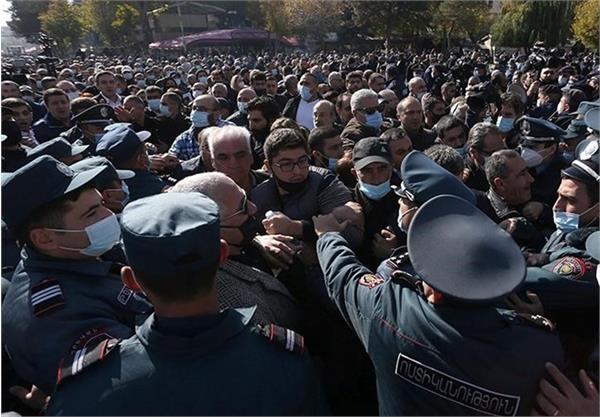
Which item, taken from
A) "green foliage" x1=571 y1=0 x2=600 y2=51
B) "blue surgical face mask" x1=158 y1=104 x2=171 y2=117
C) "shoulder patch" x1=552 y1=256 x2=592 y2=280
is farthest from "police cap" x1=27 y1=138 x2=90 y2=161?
"green foliage" x1=571 y1=0 x2=600 y2=51

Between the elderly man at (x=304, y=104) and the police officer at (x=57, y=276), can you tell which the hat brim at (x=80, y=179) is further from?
the elderly man at (x=304, y=104)

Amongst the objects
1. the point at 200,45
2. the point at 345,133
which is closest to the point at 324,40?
the point at 200,45

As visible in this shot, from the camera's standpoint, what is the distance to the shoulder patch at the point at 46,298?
1.72m

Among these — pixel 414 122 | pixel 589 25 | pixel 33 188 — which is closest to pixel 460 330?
pixel 33 188

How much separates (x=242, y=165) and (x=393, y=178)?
3.53 ft

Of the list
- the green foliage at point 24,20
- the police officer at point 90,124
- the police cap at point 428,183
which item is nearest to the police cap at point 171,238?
the police cap at point 428,183

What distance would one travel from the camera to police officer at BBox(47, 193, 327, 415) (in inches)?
51.4

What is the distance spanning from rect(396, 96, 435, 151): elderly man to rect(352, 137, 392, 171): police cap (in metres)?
2.24

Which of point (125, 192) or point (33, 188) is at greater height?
point (33, 188)

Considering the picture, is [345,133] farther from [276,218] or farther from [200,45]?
[200,45]

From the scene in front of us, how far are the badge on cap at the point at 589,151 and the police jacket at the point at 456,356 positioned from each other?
1541mm

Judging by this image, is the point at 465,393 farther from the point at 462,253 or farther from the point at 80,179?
the point at 80,179

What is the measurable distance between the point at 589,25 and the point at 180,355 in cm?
2964

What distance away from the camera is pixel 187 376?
4.29ft
